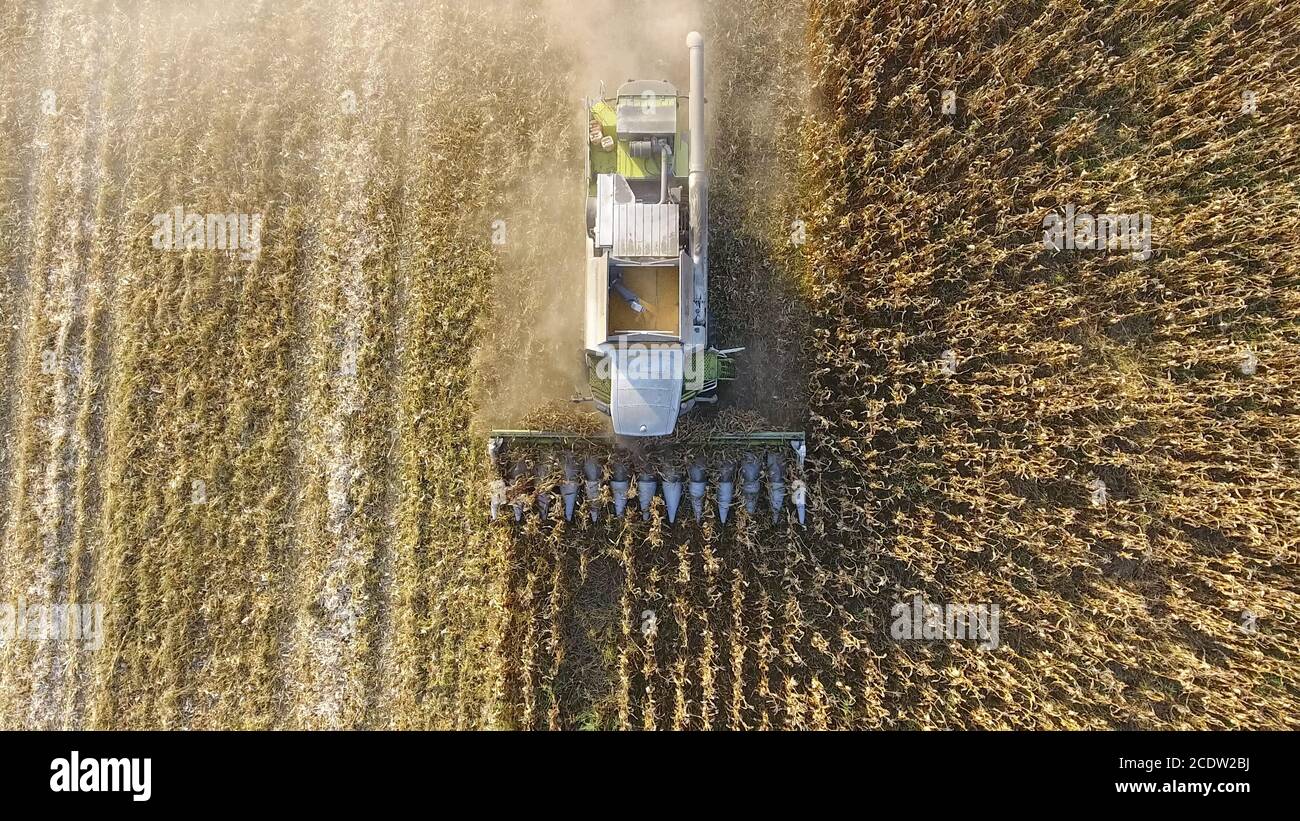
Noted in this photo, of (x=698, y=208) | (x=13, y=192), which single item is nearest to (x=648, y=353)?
(x=698, y=208)

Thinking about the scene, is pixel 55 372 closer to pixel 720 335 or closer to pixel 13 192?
pixel 13 192

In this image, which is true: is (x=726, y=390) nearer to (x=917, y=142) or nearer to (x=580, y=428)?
(x=580, y=428)

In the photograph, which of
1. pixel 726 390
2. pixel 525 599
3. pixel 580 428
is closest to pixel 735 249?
pixel 726 390

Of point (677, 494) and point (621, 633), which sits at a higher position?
point (677, 494)

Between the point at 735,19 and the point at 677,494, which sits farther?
the point at 735,19

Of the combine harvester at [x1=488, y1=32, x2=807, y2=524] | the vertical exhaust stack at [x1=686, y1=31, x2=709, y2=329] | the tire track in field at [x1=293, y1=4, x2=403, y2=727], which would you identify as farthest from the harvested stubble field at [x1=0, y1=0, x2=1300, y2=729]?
the vertical exhaust stack at [x1=686, y1=31, x2=709, y2=329]

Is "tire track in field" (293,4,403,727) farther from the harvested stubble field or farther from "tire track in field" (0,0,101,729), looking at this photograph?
"tire track in field" (0,0,101,729)
